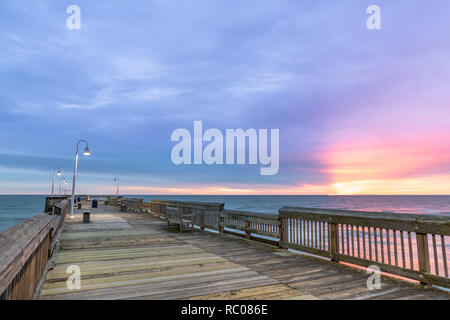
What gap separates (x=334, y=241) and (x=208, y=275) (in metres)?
2.98

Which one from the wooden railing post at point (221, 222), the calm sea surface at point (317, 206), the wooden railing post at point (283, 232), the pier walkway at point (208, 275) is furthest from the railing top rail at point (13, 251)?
the calm sea surface at point (317, 206)

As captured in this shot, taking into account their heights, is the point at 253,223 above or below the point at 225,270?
above

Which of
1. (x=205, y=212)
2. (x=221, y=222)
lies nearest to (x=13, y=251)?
(x=221, y=222)

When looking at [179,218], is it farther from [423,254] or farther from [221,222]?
[423,254]

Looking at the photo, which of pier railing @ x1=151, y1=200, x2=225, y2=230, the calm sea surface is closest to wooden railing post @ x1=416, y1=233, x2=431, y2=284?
pier railing @ x1=151, y1=200, x2=225, y2=230

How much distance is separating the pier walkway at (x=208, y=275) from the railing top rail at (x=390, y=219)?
3.07 feet

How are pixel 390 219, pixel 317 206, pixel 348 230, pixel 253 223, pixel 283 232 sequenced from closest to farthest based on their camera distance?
1. pixel 390 219
2. pixel 348 230
3. pixel 283 232
4. pixel 253 223
5. pixel 317 206

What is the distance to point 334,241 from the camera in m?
5.62

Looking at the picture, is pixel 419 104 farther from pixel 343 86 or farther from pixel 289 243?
pixel 289 243

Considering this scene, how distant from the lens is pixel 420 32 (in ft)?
33.6

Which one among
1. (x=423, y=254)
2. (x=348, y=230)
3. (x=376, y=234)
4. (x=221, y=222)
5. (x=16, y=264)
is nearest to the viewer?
(x=16, y=264)

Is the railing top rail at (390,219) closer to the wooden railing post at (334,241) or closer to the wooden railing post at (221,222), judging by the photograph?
the wooden railing post at (334,241)
